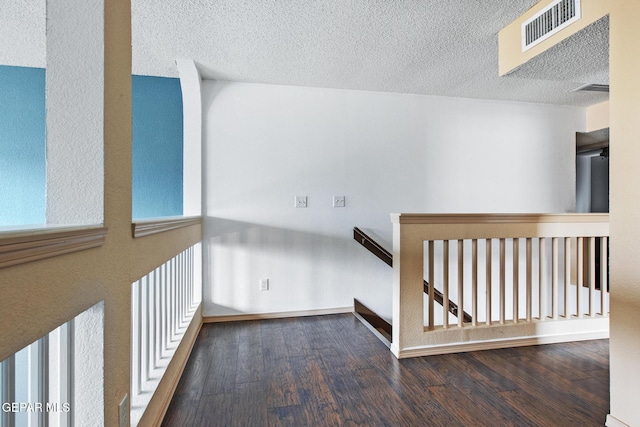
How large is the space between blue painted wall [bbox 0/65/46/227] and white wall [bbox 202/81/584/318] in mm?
1352

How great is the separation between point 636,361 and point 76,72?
7.76 ft

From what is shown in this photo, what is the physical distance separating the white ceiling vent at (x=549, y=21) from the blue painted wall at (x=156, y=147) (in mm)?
2788

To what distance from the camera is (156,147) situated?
9.27ft

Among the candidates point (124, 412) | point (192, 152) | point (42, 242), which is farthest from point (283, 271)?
point (42, 242)

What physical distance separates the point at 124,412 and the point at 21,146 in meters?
2.68

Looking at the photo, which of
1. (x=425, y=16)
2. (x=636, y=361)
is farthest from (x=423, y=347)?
(x=425, y=16)

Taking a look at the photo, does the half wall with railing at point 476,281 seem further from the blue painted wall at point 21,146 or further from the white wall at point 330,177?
the blue painted wall at point 21,146

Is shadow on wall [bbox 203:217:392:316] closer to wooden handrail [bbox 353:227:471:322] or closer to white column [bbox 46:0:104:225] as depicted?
wooden handrail [bbox 353:227:471:322]

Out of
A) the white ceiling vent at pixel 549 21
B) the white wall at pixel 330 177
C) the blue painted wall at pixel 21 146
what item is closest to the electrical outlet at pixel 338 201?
the white wall at pixel 330 177

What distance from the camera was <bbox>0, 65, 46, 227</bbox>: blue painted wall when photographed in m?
2.54

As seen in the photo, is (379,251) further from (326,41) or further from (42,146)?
(42,146)

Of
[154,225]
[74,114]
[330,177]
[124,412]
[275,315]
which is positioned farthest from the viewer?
[330,177]

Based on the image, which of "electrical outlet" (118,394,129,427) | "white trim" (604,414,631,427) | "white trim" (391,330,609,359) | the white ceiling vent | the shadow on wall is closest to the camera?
"electrical outlet" (118,394,129,427)

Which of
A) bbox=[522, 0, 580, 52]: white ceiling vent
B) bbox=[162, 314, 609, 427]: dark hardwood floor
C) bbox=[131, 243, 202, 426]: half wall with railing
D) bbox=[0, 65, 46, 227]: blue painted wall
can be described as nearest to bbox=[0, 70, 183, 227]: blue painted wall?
bbox=[0, 65, 46, 227]: blue painted wall
